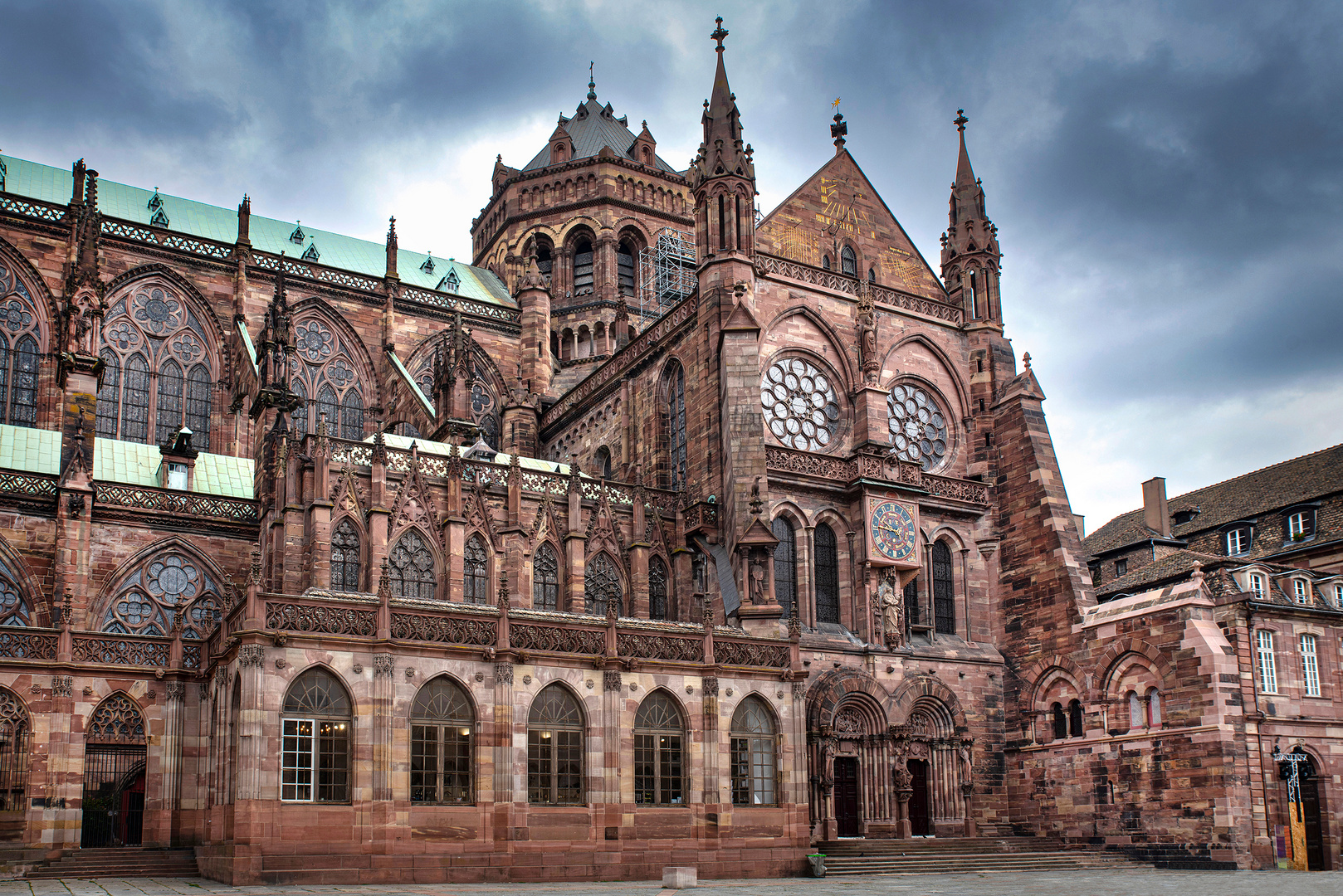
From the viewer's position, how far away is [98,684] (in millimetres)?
27625

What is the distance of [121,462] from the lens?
120 feet

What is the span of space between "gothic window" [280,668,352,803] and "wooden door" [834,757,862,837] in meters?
15.1

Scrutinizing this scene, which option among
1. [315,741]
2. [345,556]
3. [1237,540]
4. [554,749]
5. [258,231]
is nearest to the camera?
[315,741]

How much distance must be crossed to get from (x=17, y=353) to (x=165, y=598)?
1240cm

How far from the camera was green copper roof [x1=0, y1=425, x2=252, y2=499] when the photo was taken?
3453cm

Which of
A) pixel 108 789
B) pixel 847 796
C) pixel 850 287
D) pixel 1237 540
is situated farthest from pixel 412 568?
pixel 1237 540

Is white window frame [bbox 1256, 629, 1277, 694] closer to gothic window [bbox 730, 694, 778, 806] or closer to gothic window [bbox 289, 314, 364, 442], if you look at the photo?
gothic window [bbox 730, 694, 778, 806]

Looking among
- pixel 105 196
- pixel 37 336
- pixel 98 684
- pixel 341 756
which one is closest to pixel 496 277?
pixel 105 196

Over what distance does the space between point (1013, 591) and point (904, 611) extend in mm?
4263

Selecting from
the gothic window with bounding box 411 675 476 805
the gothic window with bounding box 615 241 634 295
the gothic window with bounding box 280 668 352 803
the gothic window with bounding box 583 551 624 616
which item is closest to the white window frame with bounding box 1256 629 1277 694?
the gothic window with bounding box 583 551 624 616

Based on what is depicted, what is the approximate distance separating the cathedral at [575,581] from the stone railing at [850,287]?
4.8 inches

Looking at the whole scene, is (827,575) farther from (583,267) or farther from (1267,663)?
(583,267)

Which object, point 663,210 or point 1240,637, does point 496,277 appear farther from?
point 1240,637

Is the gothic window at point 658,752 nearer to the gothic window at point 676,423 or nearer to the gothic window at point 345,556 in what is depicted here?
the gothic window at point 345,556
